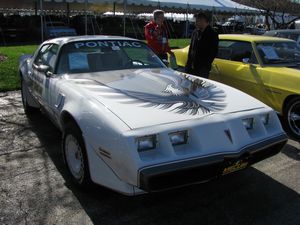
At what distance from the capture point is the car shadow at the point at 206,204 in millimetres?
3186

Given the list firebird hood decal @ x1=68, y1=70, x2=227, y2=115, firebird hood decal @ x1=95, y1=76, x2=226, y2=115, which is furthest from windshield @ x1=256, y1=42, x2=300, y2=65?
firebird hood decal @ x1=95, y1=76, x2=226, y2=115

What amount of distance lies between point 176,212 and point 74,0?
60.0ft

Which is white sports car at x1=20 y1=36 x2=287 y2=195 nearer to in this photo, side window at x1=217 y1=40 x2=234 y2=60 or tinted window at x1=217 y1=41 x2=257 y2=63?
tinted window at x1=217 y1=41 x2=257 y2=63

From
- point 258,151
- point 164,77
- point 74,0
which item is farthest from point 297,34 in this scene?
point 74,0

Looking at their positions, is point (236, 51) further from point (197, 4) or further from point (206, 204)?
point (197, 4)

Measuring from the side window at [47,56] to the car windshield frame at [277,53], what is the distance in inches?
129

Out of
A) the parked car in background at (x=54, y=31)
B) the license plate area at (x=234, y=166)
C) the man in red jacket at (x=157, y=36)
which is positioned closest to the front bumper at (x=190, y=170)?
the license plate area at (x=234, y=166)

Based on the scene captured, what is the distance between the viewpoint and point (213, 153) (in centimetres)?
305

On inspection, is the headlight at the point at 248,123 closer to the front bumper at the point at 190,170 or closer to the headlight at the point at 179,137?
the front bumper at the point at 190,170

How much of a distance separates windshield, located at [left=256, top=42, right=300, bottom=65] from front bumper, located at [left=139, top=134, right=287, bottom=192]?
3.14 metres

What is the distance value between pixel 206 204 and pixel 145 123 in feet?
3.34

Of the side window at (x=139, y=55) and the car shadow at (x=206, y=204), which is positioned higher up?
the side window at (x=139, y=55)

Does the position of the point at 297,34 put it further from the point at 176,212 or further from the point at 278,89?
the point at 176,212

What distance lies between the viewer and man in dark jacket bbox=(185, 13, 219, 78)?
18.9 ft
